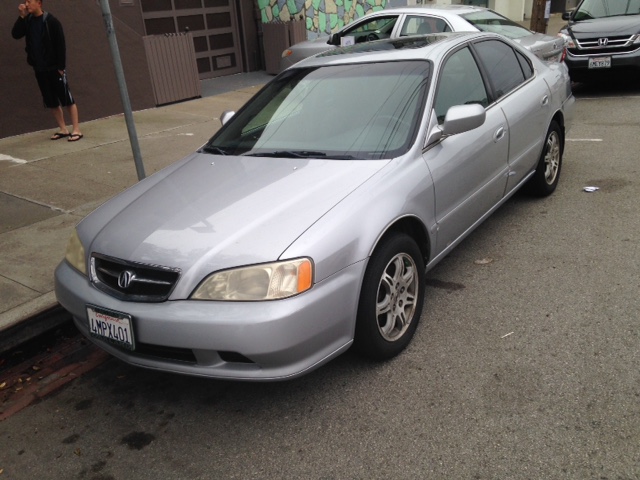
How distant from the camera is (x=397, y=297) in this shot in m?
3.51

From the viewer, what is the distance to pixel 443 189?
3.90 meters

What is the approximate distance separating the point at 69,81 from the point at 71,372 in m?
6.54

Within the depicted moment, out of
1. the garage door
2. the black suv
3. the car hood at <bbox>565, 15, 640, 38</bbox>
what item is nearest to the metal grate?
the garage door

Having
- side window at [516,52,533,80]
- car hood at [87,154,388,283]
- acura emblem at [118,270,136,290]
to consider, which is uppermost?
side window at [516,52,533,80]

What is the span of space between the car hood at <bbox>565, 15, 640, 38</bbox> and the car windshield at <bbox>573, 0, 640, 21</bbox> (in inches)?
12.3

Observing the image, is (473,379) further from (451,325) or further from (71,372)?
(71,372)

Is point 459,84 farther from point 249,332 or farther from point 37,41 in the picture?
point 37,41

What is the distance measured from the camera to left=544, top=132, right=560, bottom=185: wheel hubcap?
226 inches

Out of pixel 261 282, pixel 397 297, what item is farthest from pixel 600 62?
pixel 261 282

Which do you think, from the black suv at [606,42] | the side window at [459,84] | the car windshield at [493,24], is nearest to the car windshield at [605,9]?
the black suv at [606,42]

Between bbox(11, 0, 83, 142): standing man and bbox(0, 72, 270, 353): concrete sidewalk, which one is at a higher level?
bbox(11, 0, 83, 142): standing man

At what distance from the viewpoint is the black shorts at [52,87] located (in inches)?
317

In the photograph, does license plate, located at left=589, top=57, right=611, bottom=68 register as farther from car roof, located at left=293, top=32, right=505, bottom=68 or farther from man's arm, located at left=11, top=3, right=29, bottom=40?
man's arm, located at left=11, top=3, right=29, bottom=40

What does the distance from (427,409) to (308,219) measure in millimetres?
1098
